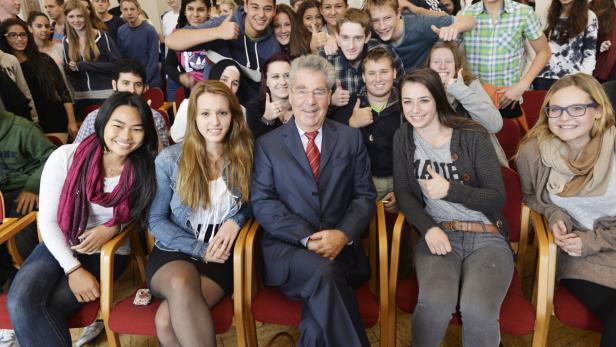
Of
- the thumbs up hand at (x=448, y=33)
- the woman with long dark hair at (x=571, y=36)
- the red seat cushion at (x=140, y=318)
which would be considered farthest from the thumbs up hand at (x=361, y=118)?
the woman with long dark hair at (x=571, y=36)

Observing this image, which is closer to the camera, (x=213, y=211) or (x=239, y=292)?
(x=239, y=292)

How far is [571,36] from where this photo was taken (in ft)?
11.1

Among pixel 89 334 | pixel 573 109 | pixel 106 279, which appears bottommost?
pixel 89 334

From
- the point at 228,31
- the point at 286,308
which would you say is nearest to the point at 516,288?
the point at 286,308

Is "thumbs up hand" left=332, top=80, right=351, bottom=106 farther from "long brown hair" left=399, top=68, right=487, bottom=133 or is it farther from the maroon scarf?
the maroon scarf

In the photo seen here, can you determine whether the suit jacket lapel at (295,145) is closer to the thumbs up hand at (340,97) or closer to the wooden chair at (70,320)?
the thumbs up hand at (340,97)

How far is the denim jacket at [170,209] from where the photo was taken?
199cm

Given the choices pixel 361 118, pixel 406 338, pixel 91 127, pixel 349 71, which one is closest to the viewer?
pixel 406 338

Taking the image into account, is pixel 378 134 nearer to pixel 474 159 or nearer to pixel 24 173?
pixel 474 159

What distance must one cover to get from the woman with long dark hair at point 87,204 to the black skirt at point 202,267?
0.73ft

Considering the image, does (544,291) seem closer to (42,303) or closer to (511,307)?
(511,307)

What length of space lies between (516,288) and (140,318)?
1.52 m

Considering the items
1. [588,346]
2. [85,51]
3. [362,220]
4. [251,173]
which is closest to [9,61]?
[85,51]

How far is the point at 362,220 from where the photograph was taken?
1994 millimetres
